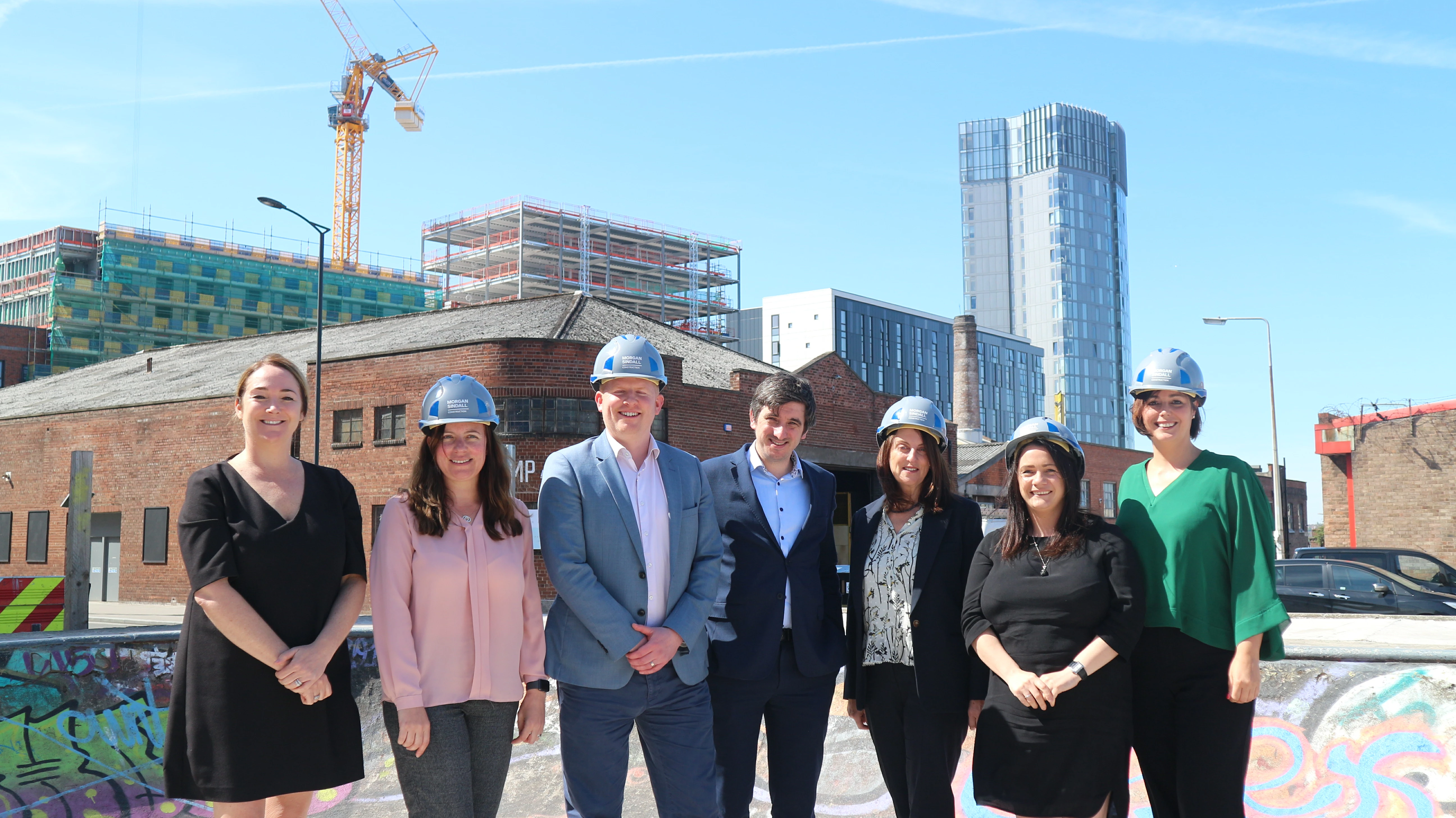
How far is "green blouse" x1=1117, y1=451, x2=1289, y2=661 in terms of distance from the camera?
11.3 ft

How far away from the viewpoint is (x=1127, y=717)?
356 cm

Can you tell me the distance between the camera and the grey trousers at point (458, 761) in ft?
10.8

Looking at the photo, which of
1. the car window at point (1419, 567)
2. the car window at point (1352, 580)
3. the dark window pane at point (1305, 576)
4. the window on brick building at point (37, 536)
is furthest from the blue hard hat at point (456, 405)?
the window on brick building at point (37, 536)

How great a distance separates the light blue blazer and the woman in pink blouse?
12cm

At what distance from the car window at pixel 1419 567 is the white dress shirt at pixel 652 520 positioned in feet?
53.7

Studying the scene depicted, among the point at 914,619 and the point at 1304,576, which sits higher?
the point at 914,619

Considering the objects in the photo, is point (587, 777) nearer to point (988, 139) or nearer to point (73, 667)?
point (73, 667)

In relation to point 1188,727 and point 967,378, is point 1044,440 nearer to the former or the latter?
point 1188,727

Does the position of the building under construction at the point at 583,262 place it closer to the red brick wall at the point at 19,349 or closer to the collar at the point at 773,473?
the red brick wall at the point at 19,349

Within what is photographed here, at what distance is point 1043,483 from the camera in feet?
11.9

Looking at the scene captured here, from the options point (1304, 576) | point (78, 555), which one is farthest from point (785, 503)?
point (1304, 576)

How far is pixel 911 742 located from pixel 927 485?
100 cm

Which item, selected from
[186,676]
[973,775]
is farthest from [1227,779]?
[186,676]

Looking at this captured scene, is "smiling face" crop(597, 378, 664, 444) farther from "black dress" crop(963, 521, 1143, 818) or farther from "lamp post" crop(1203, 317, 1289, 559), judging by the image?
"lamp post" crop(1203, 317, 1289, 559)
